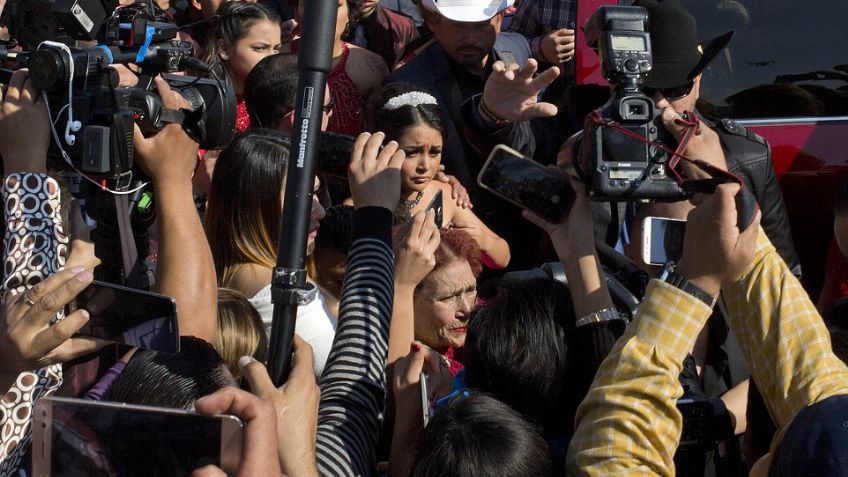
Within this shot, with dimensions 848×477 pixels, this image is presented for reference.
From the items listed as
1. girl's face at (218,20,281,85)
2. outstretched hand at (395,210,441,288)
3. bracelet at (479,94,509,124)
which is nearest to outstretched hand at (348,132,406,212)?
outstretched hand at (395,210,441,288)

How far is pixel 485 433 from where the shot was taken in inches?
76.2

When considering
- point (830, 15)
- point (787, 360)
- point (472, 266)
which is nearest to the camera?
point (787, 360)

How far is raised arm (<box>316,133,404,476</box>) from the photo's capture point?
204 cm

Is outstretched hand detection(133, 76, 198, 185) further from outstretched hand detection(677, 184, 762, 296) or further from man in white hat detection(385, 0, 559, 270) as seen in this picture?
man in white hat detection(385, 0, 559, 270)

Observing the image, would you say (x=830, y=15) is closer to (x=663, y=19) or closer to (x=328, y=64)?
(x=663, y=19)

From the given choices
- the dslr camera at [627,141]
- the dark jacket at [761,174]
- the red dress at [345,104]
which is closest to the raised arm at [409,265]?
the dslr camera at [627,141]

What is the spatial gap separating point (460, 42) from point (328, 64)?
7.10ft

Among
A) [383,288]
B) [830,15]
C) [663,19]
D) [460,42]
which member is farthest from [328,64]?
[830,15]

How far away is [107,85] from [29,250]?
1.24ft

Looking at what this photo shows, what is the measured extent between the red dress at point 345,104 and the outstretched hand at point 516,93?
2.67 feet

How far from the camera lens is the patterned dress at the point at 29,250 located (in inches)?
81.4

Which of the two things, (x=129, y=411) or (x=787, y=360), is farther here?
(x=787, y=360)

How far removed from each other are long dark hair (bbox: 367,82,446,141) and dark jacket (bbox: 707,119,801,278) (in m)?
0.95

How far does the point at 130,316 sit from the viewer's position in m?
1.94
